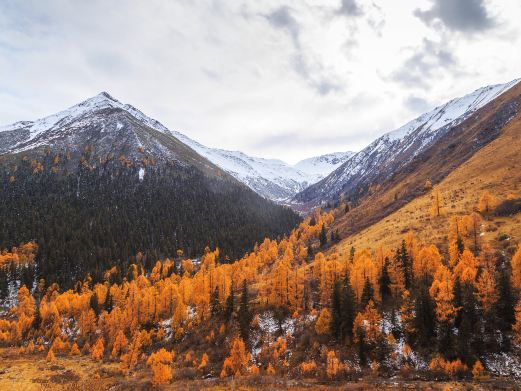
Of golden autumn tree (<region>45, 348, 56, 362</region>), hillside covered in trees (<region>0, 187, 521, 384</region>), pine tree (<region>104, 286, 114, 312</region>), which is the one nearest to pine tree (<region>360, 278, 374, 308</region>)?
hillside covered in trees (<region>0, 187, 521, 384</region>)

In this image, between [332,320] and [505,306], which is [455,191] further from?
[332,320]

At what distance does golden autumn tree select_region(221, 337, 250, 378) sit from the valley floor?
10.7 ft

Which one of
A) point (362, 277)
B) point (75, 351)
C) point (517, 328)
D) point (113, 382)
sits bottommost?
point (113, 382)

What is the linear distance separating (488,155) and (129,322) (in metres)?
159

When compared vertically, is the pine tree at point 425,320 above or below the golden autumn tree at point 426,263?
below

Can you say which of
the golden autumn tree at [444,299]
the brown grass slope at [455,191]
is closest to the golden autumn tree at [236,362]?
the golden autumn tree at [444,299]

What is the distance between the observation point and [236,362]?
65.9 metres

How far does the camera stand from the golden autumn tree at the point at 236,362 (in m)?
64.2

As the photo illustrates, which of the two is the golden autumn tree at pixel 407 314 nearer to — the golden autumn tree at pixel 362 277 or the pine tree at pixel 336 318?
the golden autumn tree at pixel 362 277

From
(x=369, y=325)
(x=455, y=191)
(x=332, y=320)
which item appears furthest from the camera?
(x=455, y=191)

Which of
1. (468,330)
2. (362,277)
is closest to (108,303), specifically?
(362,277)

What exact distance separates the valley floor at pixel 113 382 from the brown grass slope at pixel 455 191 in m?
45.9

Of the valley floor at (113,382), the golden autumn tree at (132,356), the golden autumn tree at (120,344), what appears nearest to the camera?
the valley floor at (113,382)

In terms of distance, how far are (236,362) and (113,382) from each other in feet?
79.2
